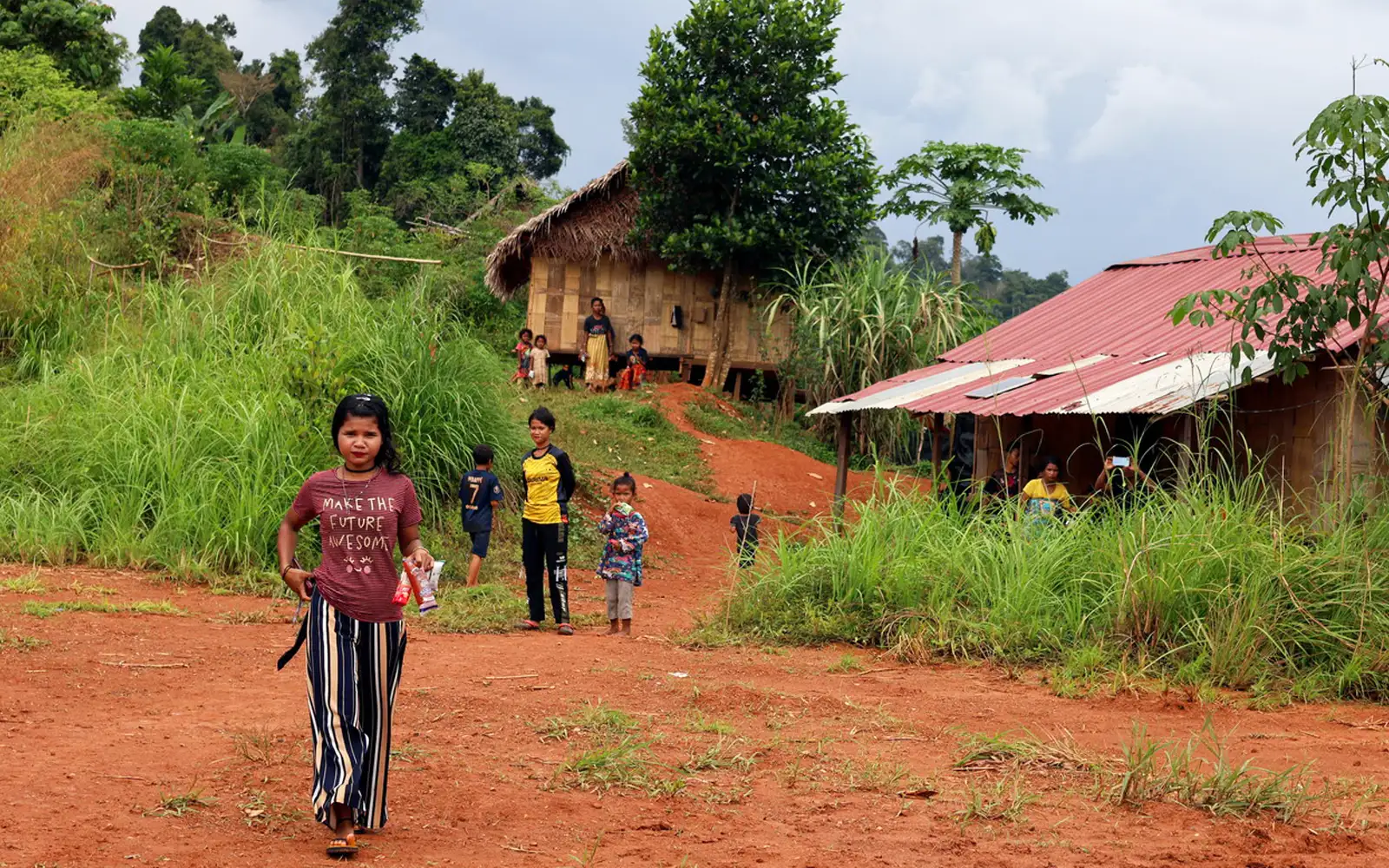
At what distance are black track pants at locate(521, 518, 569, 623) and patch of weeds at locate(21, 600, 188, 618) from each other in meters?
2.17

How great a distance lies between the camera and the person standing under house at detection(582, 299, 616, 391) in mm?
21250

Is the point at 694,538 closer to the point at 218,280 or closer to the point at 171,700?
the point at 218,280

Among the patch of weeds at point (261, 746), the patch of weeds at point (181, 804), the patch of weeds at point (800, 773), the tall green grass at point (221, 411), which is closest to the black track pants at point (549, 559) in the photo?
the tall green grass at point (221, 411)

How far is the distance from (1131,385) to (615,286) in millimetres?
12483

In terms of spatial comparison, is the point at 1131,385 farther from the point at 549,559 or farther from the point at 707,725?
the point at 707,725

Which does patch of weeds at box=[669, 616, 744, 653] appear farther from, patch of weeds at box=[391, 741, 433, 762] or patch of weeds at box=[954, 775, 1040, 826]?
patch of weeds at box=[954, 775, 1040, 826]

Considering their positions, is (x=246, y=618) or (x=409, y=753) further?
(x=246, y=618)

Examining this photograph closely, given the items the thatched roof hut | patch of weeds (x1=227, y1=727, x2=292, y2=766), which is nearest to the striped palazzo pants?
patch of weeds (x1=227, y1=727, x2=292, y2=766)

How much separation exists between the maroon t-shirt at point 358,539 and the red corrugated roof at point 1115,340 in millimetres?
5710

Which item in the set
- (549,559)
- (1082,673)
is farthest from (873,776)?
(549,559)

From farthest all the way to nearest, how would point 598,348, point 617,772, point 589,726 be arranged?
point 598,348, point 589,726, point 617,772

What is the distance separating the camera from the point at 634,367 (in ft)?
69.5

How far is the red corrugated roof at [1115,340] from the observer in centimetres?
1055

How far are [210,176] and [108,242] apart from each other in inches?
120
